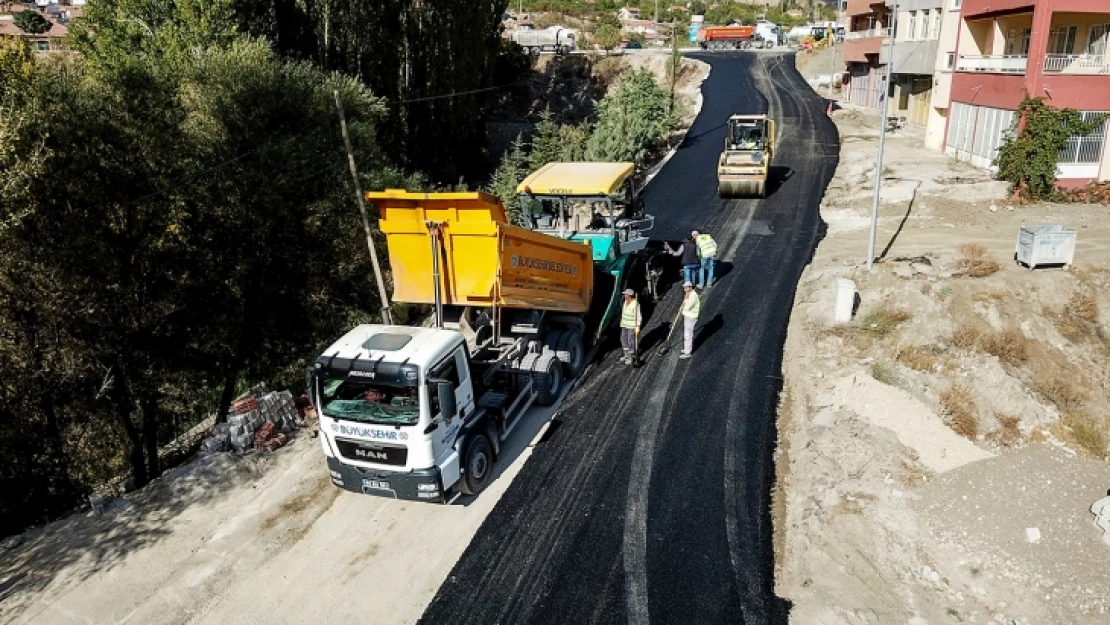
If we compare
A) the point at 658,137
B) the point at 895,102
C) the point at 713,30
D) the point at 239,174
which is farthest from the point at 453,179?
the point at 713,30

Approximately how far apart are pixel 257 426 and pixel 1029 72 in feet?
84.3

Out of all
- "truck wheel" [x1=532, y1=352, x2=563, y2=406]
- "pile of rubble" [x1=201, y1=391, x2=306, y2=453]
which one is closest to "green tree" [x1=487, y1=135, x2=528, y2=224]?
"truck wheel" [x1=532, y1=352, x2=563, y2=406]

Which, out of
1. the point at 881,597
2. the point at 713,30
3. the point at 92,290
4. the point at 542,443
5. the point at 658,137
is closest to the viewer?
the point at 881,597

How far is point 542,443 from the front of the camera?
38.7 ft

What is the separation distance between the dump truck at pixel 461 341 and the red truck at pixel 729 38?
70774 mm

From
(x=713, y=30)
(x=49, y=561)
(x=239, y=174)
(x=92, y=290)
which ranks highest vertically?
(x=713, y=30)

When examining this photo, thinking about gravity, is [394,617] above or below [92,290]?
below

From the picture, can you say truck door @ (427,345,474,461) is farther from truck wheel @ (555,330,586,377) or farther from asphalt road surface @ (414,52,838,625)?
truck wheel @ (555,330,586,377)

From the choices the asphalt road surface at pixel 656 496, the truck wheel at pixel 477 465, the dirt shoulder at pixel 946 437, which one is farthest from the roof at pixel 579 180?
the truck wheel at pixel 477 465

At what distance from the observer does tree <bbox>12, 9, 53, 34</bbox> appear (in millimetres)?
58344

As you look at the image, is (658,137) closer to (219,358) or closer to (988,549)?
(219,358)

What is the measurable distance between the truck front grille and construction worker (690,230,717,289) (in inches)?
399

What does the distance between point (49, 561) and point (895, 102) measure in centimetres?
4514

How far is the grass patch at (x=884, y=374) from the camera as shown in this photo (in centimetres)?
1291
